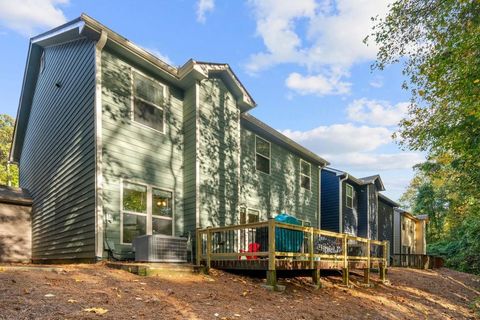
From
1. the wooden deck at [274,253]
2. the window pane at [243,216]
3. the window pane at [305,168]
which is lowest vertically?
the wooden deck at [274,253]

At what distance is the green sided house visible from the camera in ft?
27.1

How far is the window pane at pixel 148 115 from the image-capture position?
9227mm

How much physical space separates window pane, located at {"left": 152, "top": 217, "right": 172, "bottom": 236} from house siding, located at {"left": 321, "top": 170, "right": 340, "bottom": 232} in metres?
12.6

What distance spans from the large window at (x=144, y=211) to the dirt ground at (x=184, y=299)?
202 centimetres

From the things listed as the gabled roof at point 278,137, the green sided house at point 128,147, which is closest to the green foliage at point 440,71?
the gabled roof at point 278,137

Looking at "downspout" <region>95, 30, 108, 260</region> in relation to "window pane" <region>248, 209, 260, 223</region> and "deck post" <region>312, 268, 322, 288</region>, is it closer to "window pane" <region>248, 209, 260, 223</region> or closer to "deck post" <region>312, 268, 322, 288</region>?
"deck post" <region>312, 268, 322, 288</region>

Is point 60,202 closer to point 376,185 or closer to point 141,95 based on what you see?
point 141,95

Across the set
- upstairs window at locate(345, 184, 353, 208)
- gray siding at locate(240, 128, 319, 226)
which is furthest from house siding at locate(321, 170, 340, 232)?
→ gray siding at locate(240, 128, 319, 226)

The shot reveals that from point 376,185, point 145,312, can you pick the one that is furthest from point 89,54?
point 376,185

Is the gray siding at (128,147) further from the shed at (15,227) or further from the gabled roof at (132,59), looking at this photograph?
the shed at (15,227)

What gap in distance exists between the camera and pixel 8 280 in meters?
4.69

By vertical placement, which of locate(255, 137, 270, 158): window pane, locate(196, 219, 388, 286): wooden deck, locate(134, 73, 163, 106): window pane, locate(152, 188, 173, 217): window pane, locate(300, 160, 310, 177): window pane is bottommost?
locate(196, 219, 388, 286): wooden deck

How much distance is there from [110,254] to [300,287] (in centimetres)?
467

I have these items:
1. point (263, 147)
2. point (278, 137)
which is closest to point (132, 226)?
point (263, 147)
